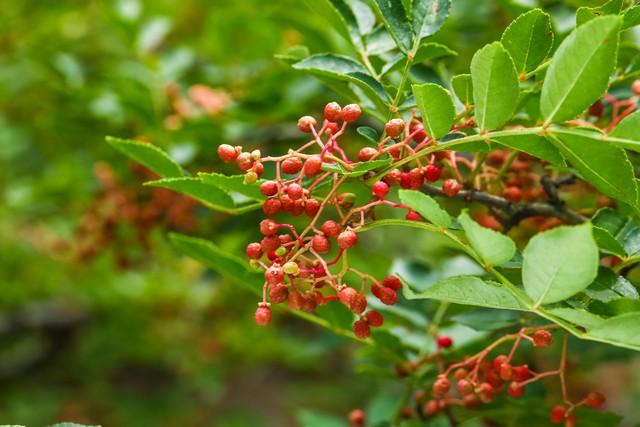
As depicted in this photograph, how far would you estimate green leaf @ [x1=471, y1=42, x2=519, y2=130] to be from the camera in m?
0.75

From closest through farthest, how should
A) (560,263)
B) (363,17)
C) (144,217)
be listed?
(560,263)
(363,17)
(144,217)

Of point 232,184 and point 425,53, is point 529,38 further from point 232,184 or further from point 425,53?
point 232,184

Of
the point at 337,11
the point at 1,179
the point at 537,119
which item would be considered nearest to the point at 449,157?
the point at 537,119

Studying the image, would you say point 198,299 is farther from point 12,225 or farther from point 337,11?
point 337,11

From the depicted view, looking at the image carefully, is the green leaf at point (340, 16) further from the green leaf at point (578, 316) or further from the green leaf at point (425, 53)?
the green leaf at point (578, 316)

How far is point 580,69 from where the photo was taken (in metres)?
0.70

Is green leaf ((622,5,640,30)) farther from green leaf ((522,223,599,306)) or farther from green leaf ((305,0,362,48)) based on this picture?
green leaf ((305,0,362,48))

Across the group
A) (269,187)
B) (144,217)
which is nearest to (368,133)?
(269,187)

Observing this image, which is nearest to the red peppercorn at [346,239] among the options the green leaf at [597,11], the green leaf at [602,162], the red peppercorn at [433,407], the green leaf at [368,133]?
the green leaf at [368,133]

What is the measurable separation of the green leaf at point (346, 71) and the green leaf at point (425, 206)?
187 mm

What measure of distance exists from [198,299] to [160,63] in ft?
5.02

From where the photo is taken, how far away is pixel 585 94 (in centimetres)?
71

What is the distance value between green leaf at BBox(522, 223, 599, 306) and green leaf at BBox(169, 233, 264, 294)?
0.48 meters

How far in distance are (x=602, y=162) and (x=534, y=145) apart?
7 cm
